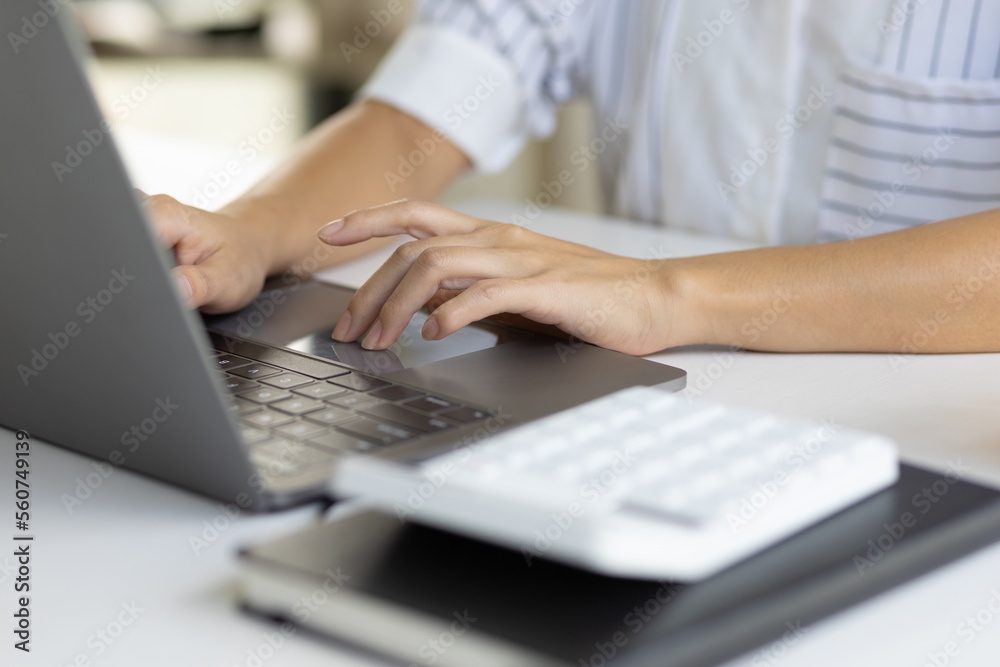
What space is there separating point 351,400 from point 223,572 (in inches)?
5.3

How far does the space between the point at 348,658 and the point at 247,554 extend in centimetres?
5

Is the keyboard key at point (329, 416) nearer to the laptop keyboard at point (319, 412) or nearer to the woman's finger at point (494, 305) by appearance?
the laptop keyboard at point (319, 412)

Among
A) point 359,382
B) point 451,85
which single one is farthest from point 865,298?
point 451,85

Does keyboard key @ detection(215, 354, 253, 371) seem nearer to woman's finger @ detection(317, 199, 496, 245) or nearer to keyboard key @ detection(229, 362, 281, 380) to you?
keyboard key @ detection(229, 362, 281, 380)

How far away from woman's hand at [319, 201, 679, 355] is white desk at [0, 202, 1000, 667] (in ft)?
0.24

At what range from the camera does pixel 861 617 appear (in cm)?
38

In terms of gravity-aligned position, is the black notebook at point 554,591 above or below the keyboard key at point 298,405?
above

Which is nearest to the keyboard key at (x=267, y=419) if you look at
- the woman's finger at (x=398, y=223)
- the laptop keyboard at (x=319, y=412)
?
the laptop keyboard at (x=319, y=412)

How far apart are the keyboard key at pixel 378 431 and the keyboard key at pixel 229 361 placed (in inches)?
5.3

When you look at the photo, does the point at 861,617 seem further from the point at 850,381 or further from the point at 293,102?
the point at 293,102

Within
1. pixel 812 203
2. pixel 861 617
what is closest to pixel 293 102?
pixel 812 203

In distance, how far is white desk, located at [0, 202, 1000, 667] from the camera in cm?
36

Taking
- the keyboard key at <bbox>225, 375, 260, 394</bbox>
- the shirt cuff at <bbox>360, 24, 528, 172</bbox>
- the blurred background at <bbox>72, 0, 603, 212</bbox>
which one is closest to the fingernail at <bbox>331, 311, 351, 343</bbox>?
Result: the keyboard key at <bbox>225, 375, 260, 394</bbox>

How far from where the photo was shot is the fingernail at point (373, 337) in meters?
0.65
